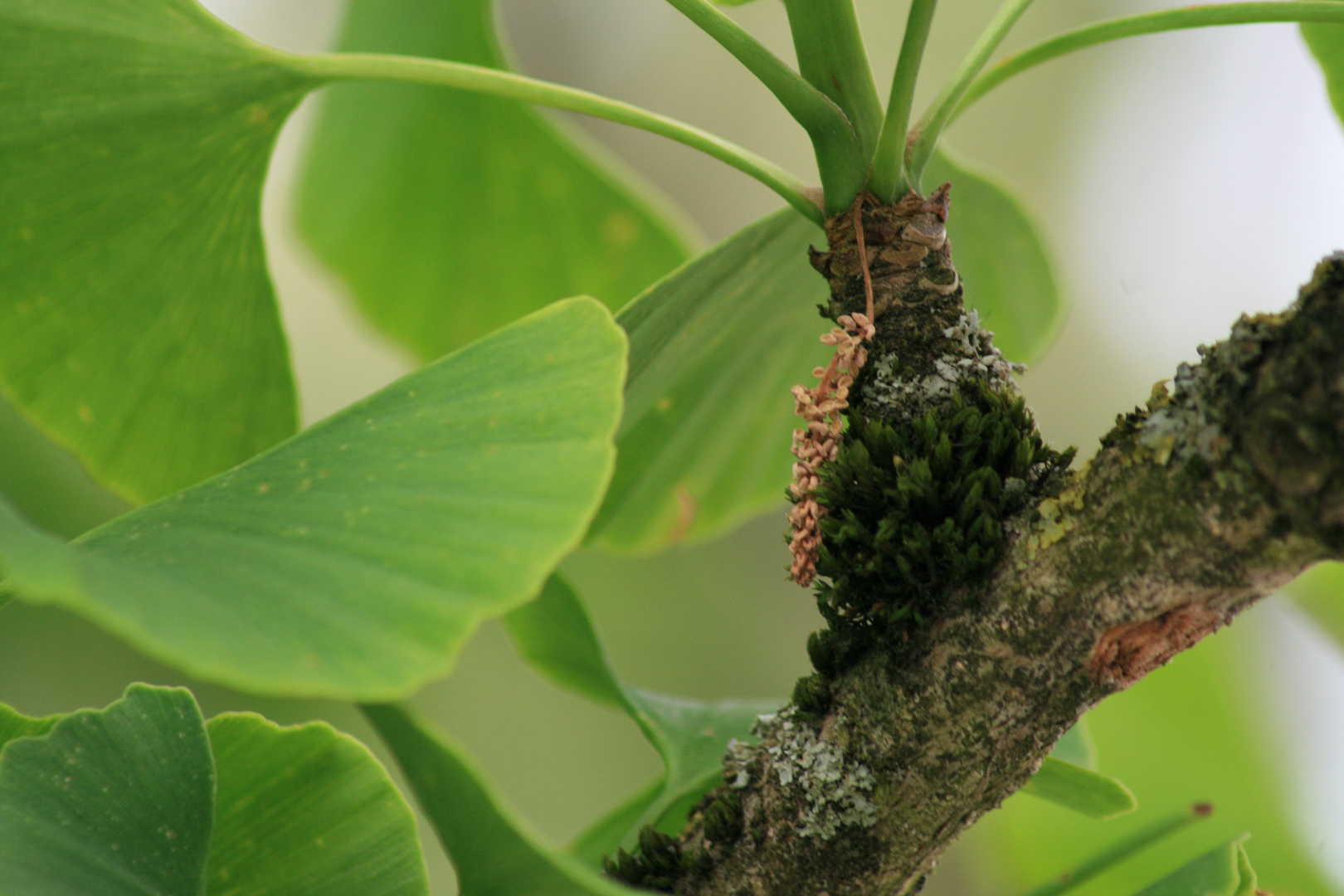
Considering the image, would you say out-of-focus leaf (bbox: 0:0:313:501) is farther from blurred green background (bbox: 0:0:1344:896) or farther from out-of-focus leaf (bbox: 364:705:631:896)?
blurred green background (bbox: 0:0:1344:896)

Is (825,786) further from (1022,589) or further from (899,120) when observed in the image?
(899,120)

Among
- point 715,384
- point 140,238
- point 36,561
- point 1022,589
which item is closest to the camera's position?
point 36,561

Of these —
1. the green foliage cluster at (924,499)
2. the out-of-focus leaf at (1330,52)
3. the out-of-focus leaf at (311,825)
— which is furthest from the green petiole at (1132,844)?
the out-of-focus leaf at (1330,52)

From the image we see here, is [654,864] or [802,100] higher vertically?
[802,100]

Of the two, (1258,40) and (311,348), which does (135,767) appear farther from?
(1258,40)

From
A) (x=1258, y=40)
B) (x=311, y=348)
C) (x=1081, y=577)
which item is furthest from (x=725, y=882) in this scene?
(x=1258, y=40)

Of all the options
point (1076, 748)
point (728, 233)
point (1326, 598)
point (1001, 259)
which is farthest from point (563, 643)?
point (728, 233)
